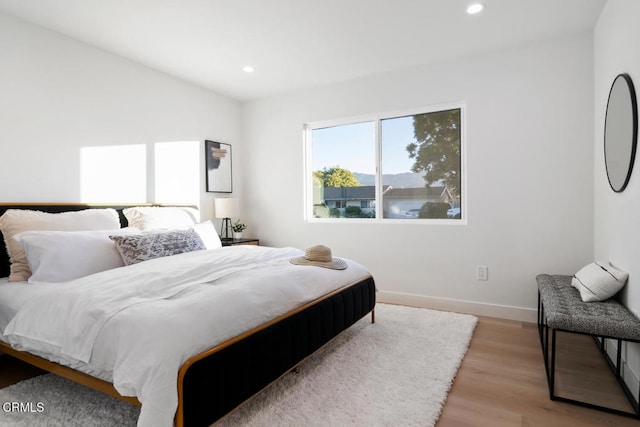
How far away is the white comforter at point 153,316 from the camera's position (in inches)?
51.7

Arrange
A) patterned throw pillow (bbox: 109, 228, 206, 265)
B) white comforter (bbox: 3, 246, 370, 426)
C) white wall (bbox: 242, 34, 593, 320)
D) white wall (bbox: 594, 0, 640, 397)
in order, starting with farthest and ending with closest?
white wall (bbox: 242, 34, 593, 320) → patterned throw pillow (bbox: 109, 228, 206, 265) → white wall (bbox: 594, 0, 640, 397) → white comforter (bbox: 3, 246, 370, 426)

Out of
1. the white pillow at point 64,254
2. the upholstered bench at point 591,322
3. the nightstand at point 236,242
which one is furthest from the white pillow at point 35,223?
the upholstered bench at point 591,322

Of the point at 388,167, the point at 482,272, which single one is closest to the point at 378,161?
the point at 388,167

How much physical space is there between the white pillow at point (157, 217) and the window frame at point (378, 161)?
4.85ft

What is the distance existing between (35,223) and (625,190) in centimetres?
386

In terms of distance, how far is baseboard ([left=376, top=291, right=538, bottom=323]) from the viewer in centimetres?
316

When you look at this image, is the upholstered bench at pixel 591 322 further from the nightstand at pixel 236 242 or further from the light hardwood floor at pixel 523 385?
the nightstand at pixel 236 242

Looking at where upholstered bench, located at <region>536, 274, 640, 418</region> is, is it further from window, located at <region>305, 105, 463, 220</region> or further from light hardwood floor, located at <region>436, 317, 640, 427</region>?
window, located at <region>305, 105, 463, 220</region>

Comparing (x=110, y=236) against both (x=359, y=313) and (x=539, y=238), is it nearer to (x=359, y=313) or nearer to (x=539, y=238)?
(x=359, y=313)

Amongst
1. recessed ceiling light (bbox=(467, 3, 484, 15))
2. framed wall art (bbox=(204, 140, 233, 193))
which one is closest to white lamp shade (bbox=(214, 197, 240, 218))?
framed wall art (bbox=(204, 140, 233, 193))

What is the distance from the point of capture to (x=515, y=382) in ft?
6.84

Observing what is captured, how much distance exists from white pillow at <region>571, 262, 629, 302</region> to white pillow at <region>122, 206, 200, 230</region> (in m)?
3.25

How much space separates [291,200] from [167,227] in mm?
1612

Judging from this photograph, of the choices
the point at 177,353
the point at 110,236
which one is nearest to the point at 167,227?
the point at 110,236
